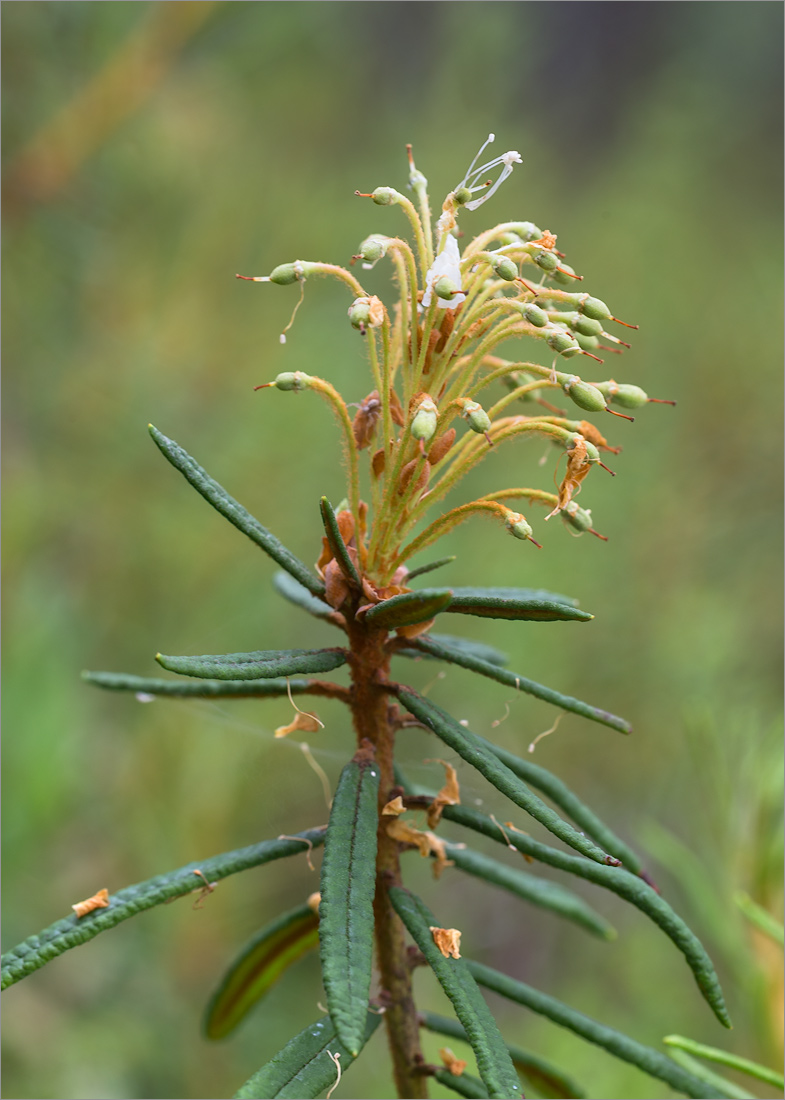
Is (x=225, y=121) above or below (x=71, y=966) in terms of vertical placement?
above

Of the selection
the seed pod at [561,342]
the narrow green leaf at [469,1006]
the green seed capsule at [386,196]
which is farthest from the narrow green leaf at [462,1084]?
the green seed capsule at [386,196]

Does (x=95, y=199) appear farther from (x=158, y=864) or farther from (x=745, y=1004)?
(x=745, y=1004)

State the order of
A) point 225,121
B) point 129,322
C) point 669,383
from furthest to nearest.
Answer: point 669,383 → point 225,121 → point 129,322

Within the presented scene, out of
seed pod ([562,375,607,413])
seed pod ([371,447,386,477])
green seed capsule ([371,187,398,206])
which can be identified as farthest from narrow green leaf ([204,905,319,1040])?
green seed capsule ([371,187,398,206])

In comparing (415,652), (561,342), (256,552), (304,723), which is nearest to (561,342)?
(561,342)

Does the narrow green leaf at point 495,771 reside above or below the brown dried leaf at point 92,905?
above

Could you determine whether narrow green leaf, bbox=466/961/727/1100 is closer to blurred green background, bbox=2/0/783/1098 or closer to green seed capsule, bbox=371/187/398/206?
blurred green background, bbox=2/0/783/1098

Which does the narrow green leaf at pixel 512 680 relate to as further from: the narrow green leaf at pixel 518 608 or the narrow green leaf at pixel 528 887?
the narrow green leaf at pixel 528 887

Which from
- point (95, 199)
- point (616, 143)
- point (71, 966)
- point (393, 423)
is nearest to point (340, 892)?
point (393, 423)
